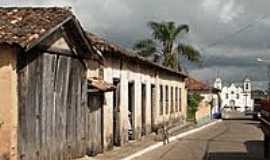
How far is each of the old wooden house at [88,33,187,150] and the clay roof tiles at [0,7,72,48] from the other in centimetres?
246

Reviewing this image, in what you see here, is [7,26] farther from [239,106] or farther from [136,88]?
[239,106]

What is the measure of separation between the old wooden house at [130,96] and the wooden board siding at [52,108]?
165 cm

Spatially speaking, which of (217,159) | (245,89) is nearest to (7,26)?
(217,159)

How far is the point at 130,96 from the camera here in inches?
1087

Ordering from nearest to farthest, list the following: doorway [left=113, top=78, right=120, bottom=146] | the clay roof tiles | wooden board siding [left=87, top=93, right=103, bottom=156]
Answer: the clay roof tiles < wooden board siding [left=87, top=93, right=103, bottom=156] < doorway [left=113, top=78, right=120, bottom=146]

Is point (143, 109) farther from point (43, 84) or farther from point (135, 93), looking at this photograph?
point (43, 84)

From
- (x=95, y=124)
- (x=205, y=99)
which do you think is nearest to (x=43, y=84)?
(x=95, y=124)

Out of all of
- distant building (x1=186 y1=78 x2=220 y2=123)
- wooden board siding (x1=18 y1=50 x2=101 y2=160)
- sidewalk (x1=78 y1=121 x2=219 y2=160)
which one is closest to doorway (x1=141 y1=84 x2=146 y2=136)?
sidewalk (x1=78 y1=121 x2=219 y2=160)

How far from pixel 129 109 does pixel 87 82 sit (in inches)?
330

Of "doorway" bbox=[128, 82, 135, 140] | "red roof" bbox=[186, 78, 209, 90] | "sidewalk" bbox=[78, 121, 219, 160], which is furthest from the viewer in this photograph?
"red roof" bbox=[186, 78, 209, 90]

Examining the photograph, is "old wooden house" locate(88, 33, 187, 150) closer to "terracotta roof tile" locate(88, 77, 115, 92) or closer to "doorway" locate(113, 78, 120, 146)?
"doorway" locate(113, 78, 120, 146)

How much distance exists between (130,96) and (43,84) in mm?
12238

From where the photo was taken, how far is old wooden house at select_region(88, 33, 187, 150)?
875 inches

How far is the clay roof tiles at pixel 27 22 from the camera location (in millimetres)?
14117
